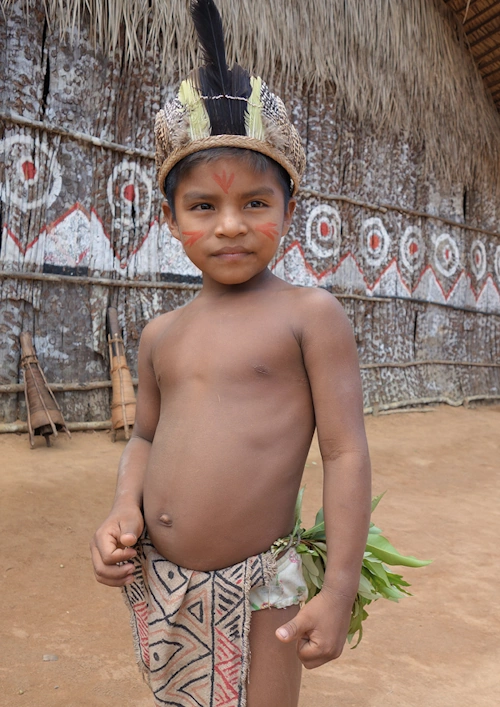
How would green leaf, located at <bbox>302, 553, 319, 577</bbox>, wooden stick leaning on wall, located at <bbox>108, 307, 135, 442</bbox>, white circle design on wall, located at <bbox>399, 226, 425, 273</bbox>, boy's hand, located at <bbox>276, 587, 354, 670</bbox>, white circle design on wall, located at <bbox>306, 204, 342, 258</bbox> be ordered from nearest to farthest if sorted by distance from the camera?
boy's hand, located at <bbox>276, 587, 354, 670</bbox> → green leaf, located at <bbox>302, 553, 319, 577</bbox> → wooden stick leaning on wall, located at <bbox>108, 307, 135, 442</bbox> → white circle design on wall, located at <bbox>306, 204, 342, 258</bbox> → white circle design on wall, located at <bbox>399, 226, 425, 273</bbox>

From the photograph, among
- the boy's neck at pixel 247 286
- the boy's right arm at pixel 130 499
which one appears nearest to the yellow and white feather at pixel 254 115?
the boy's neck at pixel 247 286

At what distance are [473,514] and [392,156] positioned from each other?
466 centimetres

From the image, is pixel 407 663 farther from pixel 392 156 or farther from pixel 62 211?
pixel 392 156

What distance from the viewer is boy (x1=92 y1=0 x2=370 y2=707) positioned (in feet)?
3.62

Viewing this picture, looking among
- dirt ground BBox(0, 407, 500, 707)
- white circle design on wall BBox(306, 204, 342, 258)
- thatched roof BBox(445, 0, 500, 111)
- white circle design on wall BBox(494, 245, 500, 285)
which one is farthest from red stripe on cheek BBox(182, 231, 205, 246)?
white circle design on wall BBox(494, 245, 500, 285)

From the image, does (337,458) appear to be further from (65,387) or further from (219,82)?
(65,387)

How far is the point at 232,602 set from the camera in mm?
1106

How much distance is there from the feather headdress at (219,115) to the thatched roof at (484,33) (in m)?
6.68

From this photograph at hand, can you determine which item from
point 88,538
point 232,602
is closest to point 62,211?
point 88,538

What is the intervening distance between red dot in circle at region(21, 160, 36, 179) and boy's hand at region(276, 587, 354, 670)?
436 centimetres

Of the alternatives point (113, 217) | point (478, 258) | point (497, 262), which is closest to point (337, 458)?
point (113, 217)

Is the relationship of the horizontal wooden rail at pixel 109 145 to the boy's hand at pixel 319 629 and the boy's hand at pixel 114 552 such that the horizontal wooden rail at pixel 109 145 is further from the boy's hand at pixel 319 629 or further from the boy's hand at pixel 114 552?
the boy's hand at pixel 319 629

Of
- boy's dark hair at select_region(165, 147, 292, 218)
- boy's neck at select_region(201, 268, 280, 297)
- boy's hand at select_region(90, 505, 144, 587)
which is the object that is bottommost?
boy's hand at select_region(90, 505, 144, 587)

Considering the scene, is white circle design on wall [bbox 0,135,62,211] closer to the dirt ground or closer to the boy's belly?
the dirt ground
